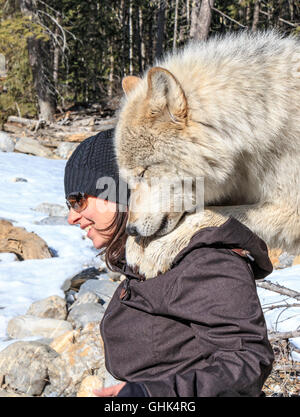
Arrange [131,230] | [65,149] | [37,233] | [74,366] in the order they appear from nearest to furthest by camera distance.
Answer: [131,230] < [74,366] < [37,233] < [65,149]

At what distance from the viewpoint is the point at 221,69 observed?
1.96 meters

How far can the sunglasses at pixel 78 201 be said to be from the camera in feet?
6.81

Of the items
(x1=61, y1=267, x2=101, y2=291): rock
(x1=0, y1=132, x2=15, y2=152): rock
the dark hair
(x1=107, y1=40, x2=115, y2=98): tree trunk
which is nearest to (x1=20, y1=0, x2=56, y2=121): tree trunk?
(x1=0, y1=132, x2=15, y2=152): rock

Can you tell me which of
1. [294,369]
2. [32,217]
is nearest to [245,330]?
[294,369]

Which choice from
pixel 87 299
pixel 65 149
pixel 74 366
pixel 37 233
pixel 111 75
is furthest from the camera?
pixel 111 75

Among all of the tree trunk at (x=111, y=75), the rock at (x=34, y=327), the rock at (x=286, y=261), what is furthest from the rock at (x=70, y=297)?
the tree trunk at (x=111, y=75)

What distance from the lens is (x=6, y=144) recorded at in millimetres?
12367

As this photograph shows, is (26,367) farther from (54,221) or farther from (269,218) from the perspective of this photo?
(54,221)

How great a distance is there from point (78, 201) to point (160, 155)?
46cm

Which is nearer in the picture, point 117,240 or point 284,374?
point 117,240

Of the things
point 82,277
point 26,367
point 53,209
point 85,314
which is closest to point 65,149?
point 53,209

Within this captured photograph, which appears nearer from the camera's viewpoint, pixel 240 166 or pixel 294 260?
pixel 240 166
